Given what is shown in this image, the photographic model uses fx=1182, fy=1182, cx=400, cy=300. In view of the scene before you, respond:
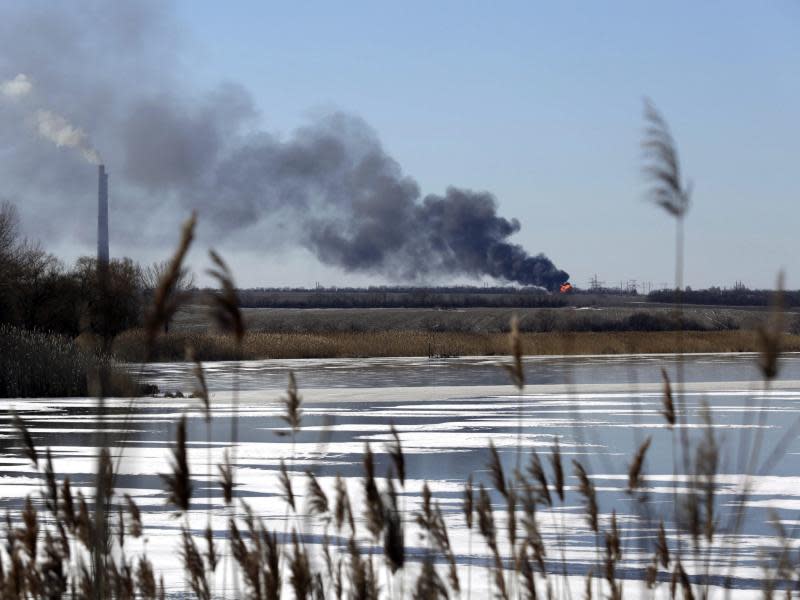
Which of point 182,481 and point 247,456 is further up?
point 182,481

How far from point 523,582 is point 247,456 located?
10.4m

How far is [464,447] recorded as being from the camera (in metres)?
14.9

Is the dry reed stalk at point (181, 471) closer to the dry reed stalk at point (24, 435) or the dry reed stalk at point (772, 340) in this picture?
the dry reed stalk at point (24, 435)

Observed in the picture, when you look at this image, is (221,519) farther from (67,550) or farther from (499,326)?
(499,326)

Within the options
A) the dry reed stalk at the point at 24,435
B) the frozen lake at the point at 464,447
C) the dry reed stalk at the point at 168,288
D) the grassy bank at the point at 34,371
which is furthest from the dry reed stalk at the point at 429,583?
the grassy bank at the point at 34,371

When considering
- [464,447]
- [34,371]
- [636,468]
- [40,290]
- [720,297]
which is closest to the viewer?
[636,468]

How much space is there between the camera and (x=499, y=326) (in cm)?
7950

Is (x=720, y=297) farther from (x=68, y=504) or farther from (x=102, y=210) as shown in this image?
(x=68, y=504)

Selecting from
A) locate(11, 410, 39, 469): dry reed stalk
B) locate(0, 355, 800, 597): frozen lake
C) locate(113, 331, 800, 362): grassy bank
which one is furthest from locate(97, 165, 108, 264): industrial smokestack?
locate(11, 410, 39, 469): dry reed stalk

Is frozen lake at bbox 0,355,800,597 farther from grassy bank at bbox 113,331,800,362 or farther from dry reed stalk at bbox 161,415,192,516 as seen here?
grassy bank at bbox 113,331,800,362

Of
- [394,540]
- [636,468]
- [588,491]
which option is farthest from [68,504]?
[636,468]

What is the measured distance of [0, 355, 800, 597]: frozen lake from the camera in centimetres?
784

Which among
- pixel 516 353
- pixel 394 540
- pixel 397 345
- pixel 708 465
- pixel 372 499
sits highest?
pixel 516 353

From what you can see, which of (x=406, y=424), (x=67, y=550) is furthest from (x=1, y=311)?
(x=67, y=550)
